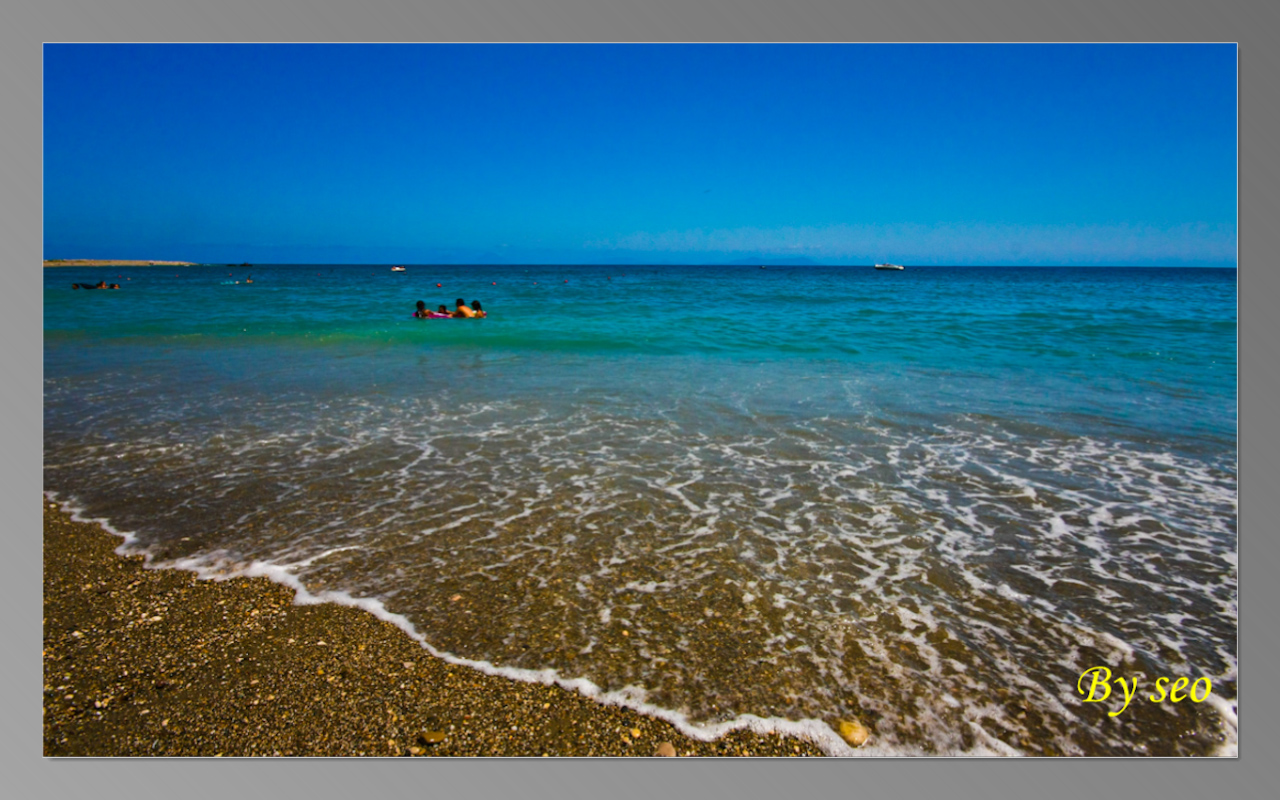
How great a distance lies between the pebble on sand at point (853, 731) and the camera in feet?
8.94

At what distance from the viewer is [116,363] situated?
40.7ft

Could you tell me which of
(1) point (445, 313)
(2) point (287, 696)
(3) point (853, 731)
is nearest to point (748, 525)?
(3) point (853, 731)

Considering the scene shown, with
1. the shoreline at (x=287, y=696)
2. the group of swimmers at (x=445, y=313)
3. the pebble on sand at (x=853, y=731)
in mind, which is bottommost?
the pebble on sand at (x=853, y=731)

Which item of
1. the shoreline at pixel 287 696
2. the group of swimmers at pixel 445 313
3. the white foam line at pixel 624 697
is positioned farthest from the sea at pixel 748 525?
the group of swimmers at pixel 445 313

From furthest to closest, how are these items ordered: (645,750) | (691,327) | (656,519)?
1. (691,327)
2. (656,519)
3. (645,750)

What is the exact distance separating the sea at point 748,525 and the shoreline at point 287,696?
135 millimetres

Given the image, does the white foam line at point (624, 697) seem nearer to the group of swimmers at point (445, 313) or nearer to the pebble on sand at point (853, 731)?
the pebble on sand at point (853, 731)

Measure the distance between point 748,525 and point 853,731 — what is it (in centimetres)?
221

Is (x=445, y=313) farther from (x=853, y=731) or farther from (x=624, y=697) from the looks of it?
(x=853, y=731)
